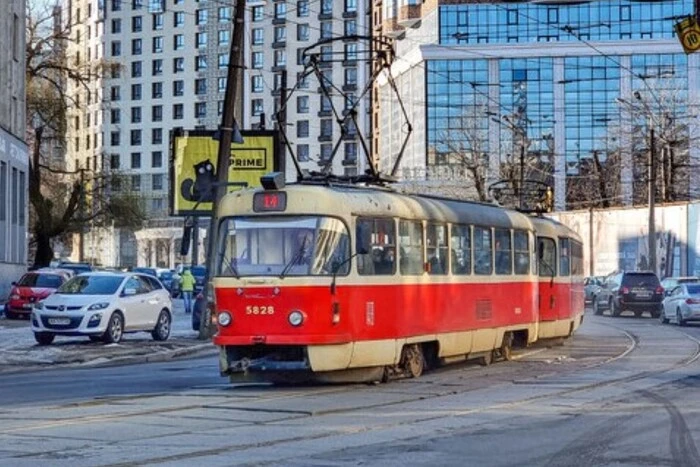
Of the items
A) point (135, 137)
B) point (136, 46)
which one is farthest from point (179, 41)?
point (135, 137)

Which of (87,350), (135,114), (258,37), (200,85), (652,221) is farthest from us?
(135,114)

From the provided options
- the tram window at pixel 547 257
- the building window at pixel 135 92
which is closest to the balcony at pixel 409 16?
the building window at pixel 135 92

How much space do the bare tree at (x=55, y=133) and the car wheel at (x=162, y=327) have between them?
120 ft

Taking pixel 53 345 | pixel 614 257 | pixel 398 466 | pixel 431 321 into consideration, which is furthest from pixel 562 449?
pixel 614 257

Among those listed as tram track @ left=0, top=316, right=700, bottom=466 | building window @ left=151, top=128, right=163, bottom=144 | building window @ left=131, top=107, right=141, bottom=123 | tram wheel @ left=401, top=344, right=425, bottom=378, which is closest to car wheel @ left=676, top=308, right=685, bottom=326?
tram track @ left=0, top=316, right=700, bottom=466

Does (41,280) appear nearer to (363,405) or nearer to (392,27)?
(363,405)

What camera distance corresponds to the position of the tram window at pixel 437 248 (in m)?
20.5

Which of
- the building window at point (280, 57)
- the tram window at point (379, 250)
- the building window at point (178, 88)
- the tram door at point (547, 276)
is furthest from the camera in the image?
the building window at point (178, 88)

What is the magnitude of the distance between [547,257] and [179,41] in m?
88.4

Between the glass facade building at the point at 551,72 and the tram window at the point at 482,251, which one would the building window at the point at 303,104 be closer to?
the glass facade building at the point at 551,72

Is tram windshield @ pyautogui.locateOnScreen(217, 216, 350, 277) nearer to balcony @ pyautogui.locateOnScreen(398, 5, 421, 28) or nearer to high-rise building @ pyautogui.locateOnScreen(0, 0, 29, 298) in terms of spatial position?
high-rise building @ pyautogui.locateOnScreen(0, 0, 29, 298)

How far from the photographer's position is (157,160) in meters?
113

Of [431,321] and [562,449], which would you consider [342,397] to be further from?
[562,449]

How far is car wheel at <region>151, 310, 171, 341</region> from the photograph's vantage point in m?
30.7
